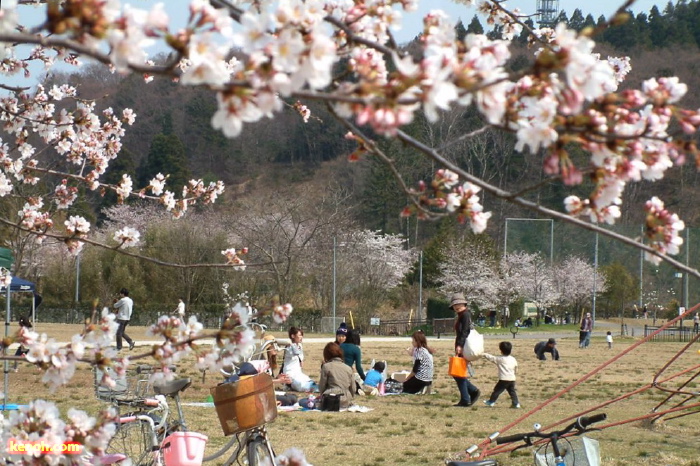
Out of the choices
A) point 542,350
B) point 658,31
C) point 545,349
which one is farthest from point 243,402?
point 658,31

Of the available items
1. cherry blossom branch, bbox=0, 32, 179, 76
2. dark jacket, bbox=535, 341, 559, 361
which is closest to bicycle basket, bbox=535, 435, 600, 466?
cherry blossom branch, bbox=0, 32, 179, 76

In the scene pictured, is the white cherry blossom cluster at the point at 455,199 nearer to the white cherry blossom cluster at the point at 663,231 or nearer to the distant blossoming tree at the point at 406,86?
the distant blossoming tree at the point at 406,86

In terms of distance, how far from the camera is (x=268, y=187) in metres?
83.4

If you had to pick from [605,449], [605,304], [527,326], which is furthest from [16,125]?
[605,304]

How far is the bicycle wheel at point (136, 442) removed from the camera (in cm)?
616

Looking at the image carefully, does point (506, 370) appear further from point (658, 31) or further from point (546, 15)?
point (658, 31)

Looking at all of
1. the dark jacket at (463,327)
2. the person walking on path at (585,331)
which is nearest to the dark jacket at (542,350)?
the person walking on path at (585,331)

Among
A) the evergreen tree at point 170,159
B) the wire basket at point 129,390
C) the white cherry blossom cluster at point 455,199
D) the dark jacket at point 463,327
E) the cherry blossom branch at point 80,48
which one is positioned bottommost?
the wire basket at point 129,390

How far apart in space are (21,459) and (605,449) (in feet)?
19.9

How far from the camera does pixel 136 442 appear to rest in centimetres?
640

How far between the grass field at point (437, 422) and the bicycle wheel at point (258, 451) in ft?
6.12

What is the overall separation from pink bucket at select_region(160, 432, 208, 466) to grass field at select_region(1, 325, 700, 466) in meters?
1.58

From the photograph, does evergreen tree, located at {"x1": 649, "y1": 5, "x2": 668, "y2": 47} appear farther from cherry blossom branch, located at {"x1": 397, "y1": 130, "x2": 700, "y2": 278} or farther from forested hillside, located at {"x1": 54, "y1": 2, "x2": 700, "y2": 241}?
cherry blossom branch, located at {"x1": 397, "y1": 130, "x2": 700, "y2": 278}

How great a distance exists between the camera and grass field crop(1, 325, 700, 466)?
7.81 m
